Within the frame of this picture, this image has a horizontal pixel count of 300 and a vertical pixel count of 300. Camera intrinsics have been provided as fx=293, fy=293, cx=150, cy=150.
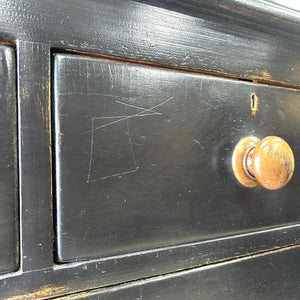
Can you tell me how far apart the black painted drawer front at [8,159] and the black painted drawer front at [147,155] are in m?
0.03

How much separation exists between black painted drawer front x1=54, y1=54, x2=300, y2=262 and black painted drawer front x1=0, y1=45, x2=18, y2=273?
0.10ft

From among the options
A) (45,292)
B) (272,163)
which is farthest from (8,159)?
(272,163)

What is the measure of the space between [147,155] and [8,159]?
11 centimetres

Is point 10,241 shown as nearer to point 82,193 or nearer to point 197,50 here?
point 82,193

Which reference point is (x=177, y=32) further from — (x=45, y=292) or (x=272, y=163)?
(x=45, y=292)

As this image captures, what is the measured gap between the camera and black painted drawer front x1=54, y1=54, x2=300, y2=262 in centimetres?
24

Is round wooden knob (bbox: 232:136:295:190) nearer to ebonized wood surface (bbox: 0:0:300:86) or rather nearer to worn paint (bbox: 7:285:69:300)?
ebonized wood surface (bbox: 0:0:300:86)

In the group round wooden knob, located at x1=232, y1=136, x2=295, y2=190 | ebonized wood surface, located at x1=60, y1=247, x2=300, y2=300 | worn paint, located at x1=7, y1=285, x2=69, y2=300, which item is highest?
round wooden knob, located at x1=232, y1=136, x2=295, y2=190

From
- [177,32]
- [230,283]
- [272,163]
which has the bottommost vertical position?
[230,283]

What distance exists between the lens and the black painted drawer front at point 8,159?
0.70ft

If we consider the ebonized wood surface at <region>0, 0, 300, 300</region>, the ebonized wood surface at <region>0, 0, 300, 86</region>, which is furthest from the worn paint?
the ebonized wood surface at <region>0, 0, 300, 86</region>

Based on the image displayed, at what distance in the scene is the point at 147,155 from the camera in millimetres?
262

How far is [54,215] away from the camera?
0.77 ft

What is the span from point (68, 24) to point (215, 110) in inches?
6.2
